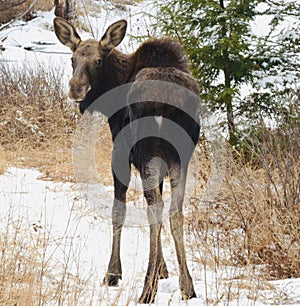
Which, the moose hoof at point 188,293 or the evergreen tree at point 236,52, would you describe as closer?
the moose hoof at point 188,293

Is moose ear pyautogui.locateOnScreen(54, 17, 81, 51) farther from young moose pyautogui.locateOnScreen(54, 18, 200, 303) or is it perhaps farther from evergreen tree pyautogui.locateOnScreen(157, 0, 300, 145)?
evergreen tree pyautogui.locateOnScreen(157, 0, 300, 145)

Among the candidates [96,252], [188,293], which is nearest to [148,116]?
[188,293]

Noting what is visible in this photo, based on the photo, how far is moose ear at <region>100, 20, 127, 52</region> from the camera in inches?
193

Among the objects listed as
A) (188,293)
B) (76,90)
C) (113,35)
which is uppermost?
(113,35)

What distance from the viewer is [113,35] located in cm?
493

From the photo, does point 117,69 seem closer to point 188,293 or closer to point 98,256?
point 98,256

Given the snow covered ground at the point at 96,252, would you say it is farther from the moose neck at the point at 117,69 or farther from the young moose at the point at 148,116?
the moose neck at the point at 117,69

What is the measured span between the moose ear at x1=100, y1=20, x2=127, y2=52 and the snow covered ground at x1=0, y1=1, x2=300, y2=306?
1525mm

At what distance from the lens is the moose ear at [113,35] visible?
16.0 ft

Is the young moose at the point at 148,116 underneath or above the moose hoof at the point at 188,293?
above

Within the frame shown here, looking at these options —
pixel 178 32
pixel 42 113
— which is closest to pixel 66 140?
pixel 42 113

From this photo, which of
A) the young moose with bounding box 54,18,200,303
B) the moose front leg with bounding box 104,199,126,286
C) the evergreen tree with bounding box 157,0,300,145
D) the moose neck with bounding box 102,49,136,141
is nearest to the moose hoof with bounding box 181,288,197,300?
the young moose with bounding box 54,18,200,303

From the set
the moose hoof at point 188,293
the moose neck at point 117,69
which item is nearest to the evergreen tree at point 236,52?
the moose neck at point 117,69

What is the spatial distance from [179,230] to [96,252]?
1.54 m
